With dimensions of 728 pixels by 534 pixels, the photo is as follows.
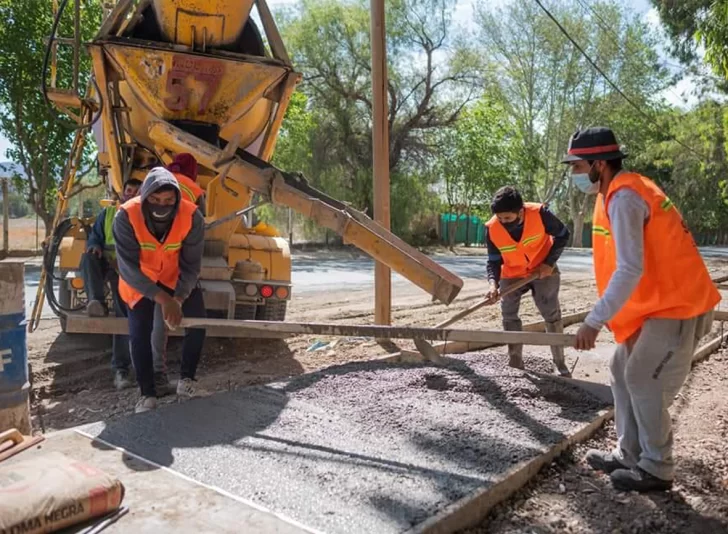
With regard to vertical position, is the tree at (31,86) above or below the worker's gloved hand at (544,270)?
above

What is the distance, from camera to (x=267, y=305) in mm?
6133

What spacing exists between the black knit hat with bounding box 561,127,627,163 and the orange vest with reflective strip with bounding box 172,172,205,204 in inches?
109

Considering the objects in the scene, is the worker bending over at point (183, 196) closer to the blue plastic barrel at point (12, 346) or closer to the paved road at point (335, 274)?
the blue plastic barrel at point (12, 346)

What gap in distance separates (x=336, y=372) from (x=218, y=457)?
1.76 m

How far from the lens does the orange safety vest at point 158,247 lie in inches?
163

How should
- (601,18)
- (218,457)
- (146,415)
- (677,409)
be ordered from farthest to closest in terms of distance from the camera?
(601,18), (677,409), (146,415), (218,457)

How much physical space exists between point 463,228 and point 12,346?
29.2 m

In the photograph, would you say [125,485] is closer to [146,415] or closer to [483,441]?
[146,415]

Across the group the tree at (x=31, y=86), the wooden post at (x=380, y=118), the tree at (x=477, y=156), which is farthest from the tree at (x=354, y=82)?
the wooden post at (x=380, y=118)

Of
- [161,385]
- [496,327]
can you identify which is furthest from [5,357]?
[496,327]

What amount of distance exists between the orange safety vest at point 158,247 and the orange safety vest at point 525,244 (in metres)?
2.26

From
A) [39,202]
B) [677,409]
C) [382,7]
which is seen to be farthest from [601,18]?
[677,409]

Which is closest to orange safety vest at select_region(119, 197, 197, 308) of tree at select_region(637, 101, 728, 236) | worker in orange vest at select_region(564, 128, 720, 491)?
worker in orange vest at select_region(564, 128, 720, 491)

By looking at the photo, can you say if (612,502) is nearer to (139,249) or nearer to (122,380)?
(139,249)
